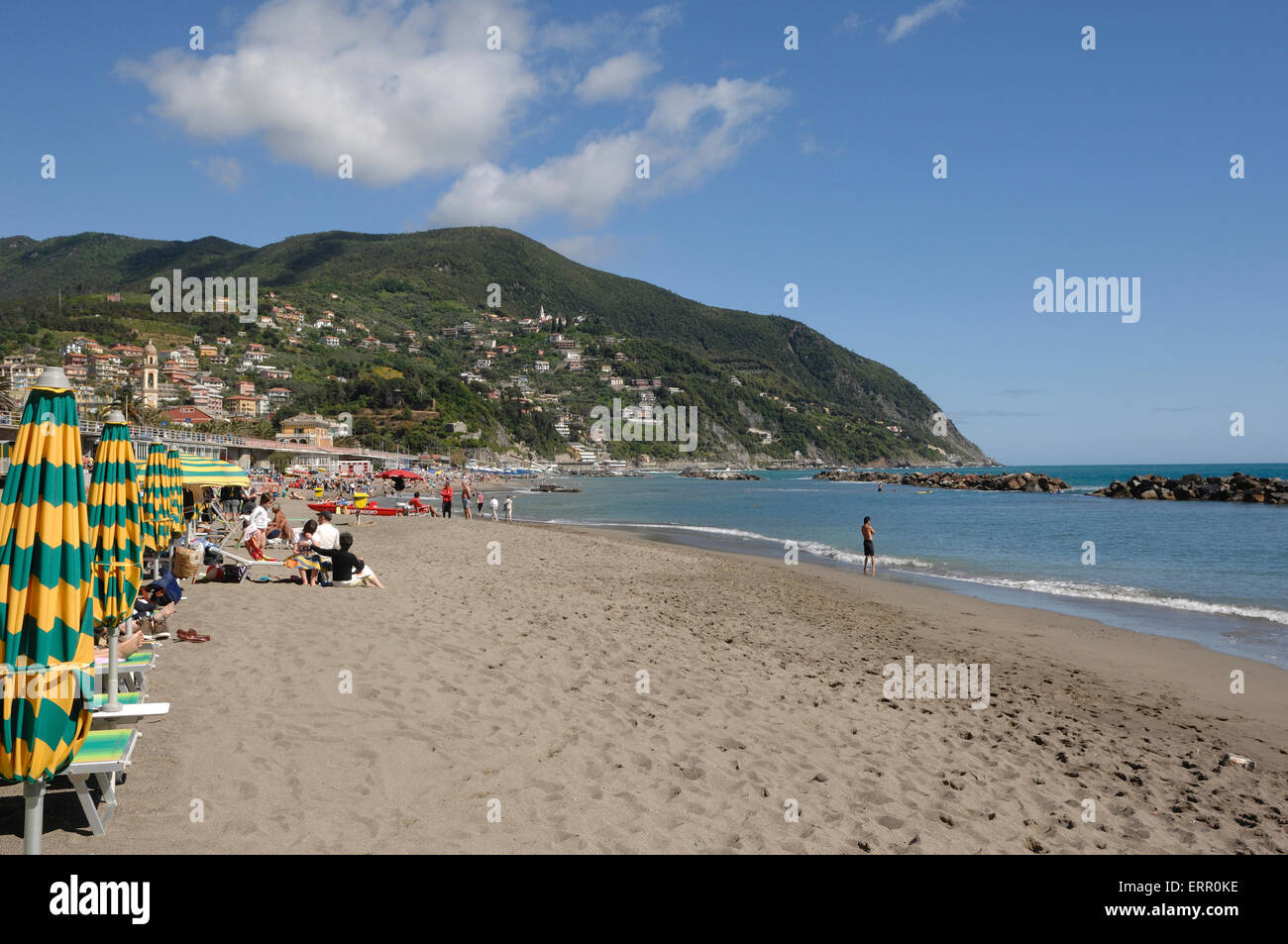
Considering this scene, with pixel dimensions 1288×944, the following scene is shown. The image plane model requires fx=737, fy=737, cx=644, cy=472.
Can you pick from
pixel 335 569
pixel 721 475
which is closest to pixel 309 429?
pixel 721 475

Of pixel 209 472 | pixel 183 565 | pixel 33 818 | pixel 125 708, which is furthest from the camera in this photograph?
pixel 209 472

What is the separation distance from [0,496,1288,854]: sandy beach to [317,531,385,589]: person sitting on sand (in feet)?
1.18

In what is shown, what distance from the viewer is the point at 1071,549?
2583 cm

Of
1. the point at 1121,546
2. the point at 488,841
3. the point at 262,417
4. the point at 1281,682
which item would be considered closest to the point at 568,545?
the point at 1281,682

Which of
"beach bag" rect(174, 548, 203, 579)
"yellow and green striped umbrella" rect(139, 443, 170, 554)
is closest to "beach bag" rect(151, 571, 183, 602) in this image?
"beach bag" rect(174, 548, 203, 579)

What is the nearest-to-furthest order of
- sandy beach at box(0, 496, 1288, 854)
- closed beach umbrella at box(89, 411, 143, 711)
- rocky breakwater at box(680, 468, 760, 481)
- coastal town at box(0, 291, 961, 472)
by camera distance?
sandy beach at box(0, 496, 1288, 854) → closed beach umbrella at box(89, 411, 143, 711) → coastal town at box(0, 291, 961, 472) → rocky breakwater at box(680, 468, 760, 481)

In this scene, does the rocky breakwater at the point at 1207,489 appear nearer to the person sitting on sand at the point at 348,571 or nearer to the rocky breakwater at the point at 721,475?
the rocky breakwater at the point at 721,475

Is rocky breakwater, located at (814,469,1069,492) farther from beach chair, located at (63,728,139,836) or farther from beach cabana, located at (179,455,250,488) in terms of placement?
beach chair, located at (63,728,139,836)

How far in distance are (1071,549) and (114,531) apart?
27.7m

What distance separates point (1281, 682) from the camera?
9.56 meters

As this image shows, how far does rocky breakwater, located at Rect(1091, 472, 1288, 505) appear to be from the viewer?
55.6 meters

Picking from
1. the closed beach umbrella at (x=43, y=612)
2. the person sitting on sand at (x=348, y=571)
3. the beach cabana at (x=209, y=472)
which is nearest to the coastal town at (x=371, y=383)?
the beach cabana at (x=209, y=472)

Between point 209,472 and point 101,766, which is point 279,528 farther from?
point 101,766
